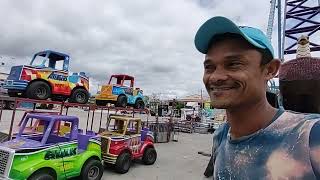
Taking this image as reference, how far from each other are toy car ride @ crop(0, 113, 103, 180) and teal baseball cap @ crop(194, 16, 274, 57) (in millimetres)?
5797

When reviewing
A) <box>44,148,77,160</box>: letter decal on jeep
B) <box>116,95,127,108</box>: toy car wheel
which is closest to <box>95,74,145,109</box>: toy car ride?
<box>116,95,127,108</box>: toy car wheel

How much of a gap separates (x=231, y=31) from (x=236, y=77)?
0.63ft

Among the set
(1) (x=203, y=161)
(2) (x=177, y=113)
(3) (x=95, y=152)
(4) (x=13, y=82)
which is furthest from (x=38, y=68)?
(2) (x=177, y=113)

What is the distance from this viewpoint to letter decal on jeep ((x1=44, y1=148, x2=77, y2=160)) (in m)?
6.55

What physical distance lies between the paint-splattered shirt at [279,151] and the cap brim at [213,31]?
1.11 ft

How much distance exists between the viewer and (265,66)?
1.26 meters

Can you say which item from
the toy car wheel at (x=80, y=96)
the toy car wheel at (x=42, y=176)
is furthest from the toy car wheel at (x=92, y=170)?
the toy car wheel at (x=80, y=96)

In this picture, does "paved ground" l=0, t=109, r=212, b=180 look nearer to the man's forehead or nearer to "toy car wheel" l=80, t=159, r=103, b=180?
"toy car wheel" l=80, t=159, r=103, b=180

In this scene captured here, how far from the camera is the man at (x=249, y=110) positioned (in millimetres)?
1099

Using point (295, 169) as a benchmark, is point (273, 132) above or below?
above

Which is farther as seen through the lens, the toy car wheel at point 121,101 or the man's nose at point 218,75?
the toy car wheel at point 121,101

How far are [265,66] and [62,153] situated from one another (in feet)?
21.2

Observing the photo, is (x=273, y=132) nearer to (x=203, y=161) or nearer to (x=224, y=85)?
(x=224, y=85)

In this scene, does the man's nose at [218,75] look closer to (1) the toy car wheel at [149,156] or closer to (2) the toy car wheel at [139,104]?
(1) the toy car wheel at [149,156]
